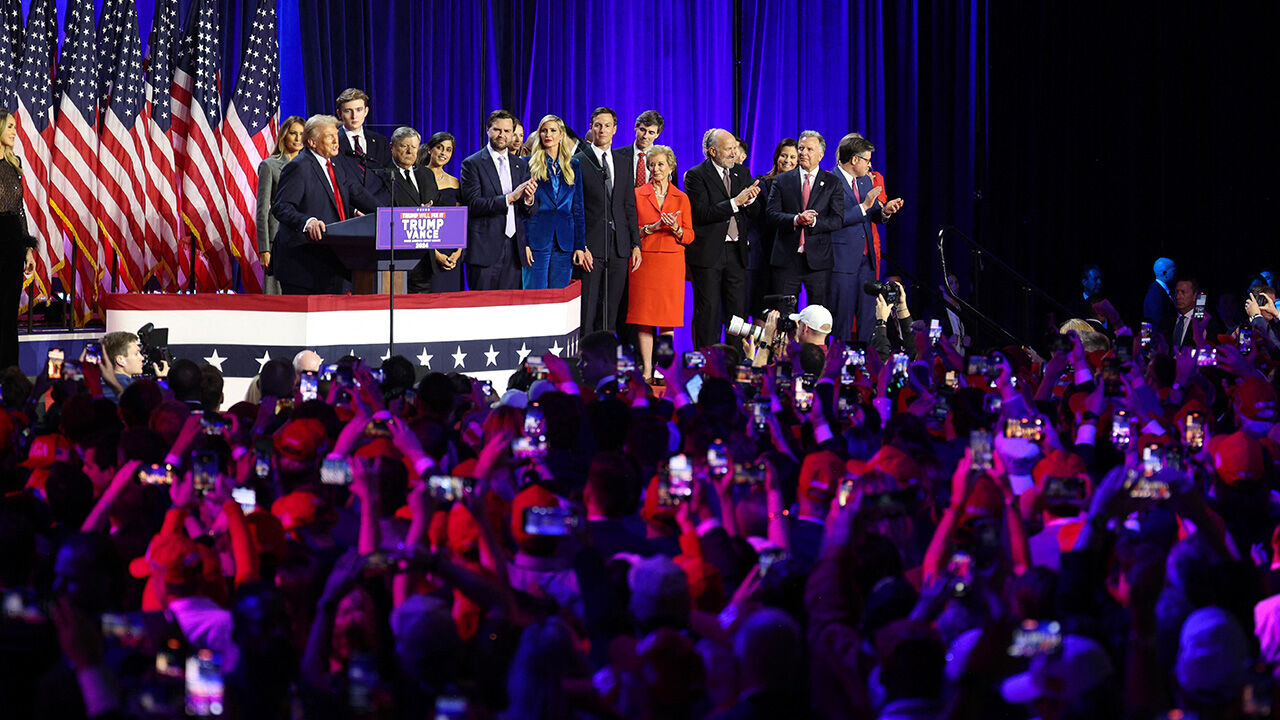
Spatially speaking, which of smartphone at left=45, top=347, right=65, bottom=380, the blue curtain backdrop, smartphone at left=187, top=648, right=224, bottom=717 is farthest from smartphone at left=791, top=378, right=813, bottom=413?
the blue curtain backdrop

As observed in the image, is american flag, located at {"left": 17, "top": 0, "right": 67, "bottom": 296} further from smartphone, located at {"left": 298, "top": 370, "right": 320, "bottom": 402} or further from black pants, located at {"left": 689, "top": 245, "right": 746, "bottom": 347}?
smartphone, located at {"left": 298, "top": 370, "right": 320, "bottom": 402}

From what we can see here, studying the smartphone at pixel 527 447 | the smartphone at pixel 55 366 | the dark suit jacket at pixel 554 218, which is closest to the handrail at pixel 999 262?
the dark suit jacket at pixel 554 218

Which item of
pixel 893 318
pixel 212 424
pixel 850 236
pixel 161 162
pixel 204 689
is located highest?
pixel 161 162

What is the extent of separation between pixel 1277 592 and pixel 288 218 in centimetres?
516

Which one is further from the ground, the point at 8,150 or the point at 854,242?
the point at 8,150

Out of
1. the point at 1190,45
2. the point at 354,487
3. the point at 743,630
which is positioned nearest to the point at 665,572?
the point at 743,630

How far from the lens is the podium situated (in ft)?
20.6

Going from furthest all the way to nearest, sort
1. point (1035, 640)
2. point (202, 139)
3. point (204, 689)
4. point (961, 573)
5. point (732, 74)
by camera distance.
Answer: point (732, 74) < point (202, 139) < point (961, 573) < point (1035, 640) < point (204, 689)

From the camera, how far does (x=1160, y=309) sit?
8.60 meters

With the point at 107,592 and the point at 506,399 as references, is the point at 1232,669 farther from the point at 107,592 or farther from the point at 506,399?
the point at 506,399

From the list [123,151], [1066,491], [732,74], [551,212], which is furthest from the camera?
[732,74]

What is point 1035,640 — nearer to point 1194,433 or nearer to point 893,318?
point 1194,433

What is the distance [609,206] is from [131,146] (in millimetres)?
2892

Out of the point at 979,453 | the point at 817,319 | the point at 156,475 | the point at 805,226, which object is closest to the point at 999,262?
the point at 805,226
